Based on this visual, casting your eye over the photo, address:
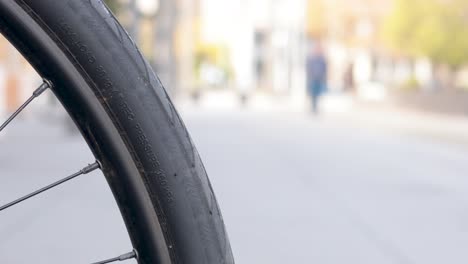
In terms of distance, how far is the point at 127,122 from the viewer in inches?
62.6

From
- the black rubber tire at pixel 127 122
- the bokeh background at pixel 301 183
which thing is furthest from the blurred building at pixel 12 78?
the black rubber tire at pixel 127 122

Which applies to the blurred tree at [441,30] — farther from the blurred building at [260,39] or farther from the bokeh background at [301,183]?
the blurred building at [260,39]

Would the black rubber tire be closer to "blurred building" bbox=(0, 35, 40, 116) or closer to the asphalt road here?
the asphalt road

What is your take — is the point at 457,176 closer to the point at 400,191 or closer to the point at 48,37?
the point at 400,191

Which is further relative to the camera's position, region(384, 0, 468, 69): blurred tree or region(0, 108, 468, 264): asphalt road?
region(384, 0, 468, 69): blurred tree

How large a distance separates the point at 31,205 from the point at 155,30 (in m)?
35.7

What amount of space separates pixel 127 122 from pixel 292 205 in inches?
299

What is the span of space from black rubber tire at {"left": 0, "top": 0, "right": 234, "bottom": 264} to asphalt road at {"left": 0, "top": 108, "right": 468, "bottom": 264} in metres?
4.37

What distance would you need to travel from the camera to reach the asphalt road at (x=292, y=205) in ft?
21.4

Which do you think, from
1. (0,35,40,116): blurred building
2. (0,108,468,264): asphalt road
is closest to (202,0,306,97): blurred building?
(0,35,40,116): blurred building

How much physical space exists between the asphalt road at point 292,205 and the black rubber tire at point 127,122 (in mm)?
4367

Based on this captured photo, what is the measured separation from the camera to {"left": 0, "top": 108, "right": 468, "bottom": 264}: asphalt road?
6527 mm

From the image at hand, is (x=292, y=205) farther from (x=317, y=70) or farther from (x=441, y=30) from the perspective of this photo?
Result: (x=441, y=30)

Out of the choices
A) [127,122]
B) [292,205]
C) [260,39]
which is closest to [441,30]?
[292,205]
